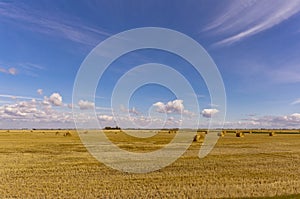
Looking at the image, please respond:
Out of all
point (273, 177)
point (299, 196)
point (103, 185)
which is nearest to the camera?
point (299, 196)

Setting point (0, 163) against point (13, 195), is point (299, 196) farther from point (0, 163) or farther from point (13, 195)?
point (0, 163)

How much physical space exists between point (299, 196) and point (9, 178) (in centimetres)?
1401

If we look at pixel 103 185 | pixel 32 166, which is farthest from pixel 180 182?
pixel 32 166

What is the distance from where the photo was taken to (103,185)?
49.4ft

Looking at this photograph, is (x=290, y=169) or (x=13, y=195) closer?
(x=13, y=195)

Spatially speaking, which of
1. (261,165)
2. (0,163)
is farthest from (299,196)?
(0,163)

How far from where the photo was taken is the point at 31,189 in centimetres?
1416

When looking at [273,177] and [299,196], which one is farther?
[273,177]

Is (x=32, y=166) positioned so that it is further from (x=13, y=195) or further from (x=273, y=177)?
(x=273, y=177)

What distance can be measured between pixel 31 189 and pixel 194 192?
23.5ft

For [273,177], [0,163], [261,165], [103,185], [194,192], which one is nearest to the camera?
[194,192]

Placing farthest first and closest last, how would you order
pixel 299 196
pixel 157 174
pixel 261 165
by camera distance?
pixel 261 165 → pixel 157 174 → pixel 299 196

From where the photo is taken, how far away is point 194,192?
13383mm

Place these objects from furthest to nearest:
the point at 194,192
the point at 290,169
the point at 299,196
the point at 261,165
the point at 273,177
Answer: the point at 261,165
the point at 290,169
the point at 273,177
the point at 194,192
the point at 299,196
